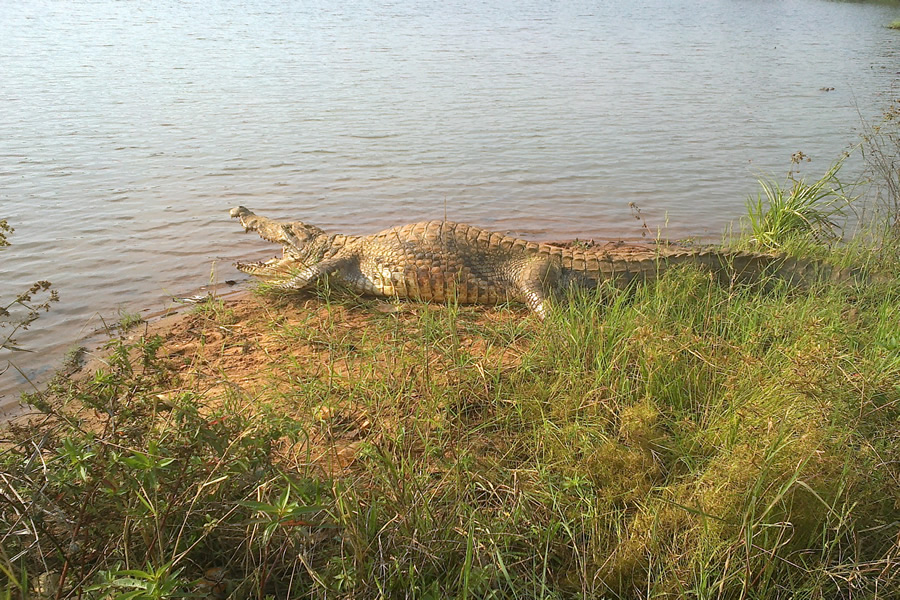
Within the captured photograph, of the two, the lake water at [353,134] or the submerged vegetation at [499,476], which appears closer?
the submerged vegetation at [499,476]

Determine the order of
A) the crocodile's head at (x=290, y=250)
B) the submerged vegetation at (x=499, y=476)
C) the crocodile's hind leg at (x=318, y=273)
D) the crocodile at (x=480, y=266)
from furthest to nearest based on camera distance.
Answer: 1. the crocodile's head at (x=290, y=250)
2. the crocodile's hind leg at (x=318, y=273)
3. the crocodile at (x=480, y=266)
4. the submerged vegetation at (x=499, y=476)

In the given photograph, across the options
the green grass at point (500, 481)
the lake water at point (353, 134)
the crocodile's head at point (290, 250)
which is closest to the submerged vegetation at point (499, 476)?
the green grass at point (500, 481)

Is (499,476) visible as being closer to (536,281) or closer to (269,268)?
(536,281)

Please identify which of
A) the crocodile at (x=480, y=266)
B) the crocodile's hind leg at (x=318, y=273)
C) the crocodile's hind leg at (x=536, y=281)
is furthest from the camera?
the crocodile's hind leg at (x=318, y=273)

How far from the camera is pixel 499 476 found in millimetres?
2736

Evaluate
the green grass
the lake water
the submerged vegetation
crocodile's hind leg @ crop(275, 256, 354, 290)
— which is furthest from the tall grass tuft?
crocodile's hind leg @ crop(275, 256, 354, 290)

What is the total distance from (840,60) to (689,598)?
19.1 meters

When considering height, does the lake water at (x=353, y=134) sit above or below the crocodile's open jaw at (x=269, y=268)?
above

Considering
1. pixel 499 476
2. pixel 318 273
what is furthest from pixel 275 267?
pixel 499 476

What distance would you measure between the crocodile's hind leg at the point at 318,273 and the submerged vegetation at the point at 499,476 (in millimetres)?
1857

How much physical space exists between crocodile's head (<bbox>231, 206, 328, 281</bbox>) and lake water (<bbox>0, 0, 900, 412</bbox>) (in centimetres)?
44

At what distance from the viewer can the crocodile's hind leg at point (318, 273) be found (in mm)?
5418

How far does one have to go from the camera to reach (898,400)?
9.10ft

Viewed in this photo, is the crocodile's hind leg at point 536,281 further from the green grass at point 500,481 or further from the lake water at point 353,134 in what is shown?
the green grass at point 500,481
